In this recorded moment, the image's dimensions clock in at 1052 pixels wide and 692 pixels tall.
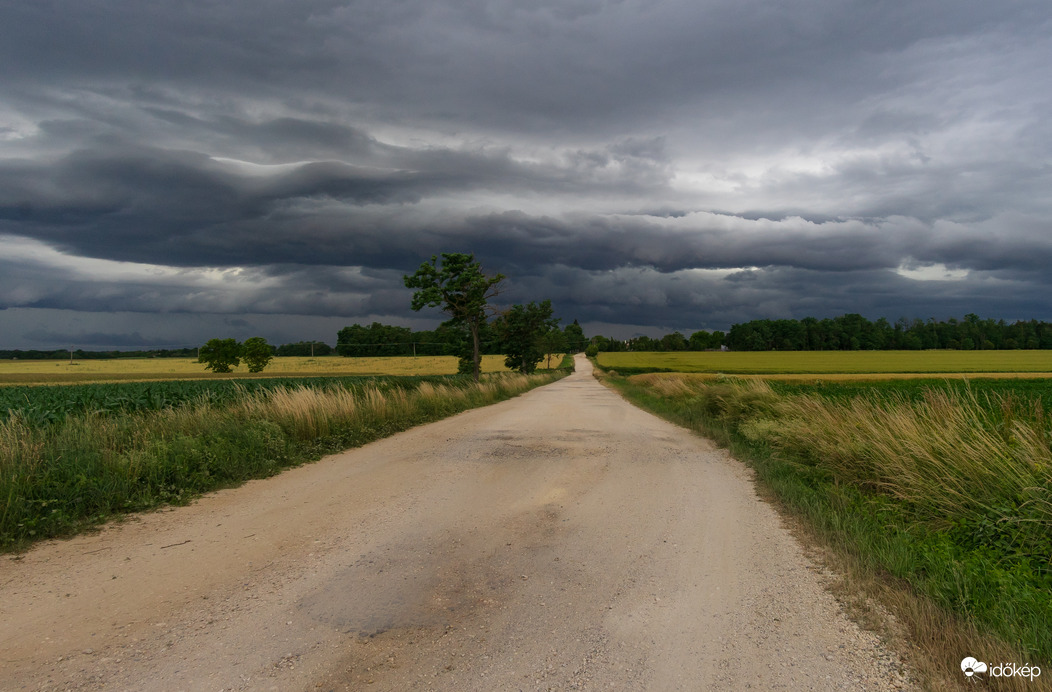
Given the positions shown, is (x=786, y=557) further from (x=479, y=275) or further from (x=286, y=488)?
(x=479, y=275)

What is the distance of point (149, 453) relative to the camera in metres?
7.75

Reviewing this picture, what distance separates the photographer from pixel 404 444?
1209 centimetres

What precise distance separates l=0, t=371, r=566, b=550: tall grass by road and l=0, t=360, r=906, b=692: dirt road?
1.69ft

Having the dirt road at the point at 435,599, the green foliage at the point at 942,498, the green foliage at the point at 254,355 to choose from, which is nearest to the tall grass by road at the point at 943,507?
the green foliage at the point at 942,498

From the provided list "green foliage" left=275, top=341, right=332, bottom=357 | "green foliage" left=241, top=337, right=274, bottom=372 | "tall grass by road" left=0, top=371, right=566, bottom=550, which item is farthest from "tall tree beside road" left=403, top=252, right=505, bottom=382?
"green foliage" left=275, top=341, right=332, bottom=357

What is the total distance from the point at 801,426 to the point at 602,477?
4364 millimetres

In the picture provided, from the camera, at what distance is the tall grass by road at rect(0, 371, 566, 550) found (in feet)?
20.2

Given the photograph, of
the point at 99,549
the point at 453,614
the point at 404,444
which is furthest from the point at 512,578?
the point at 404,444

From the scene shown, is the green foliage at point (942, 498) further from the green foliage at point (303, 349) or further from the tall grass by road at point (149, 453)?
the green foliage at point (303, 349)

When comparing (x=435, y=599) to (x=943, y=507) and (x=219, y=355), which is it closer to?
(x=943, y=507)

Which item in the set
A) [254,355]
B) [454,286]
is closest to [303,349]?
[254,355]

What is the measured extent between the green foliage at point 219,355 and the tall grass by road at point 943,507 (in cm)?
6608

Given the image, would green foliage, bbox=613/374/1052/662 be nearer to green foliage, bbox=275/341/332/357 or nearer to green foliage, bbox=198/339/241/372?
green foliage, bbox=198/339/241/372

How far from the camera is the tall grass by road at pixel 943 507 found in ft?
12.5
